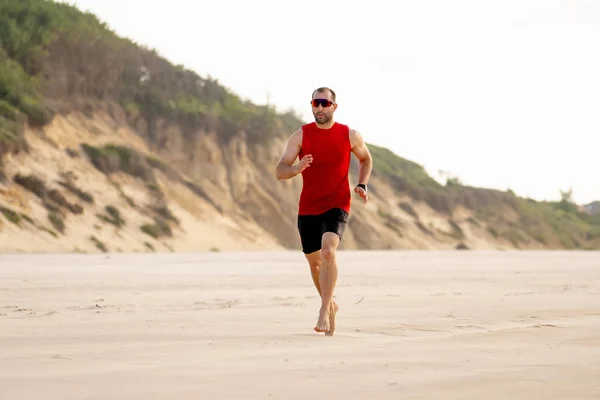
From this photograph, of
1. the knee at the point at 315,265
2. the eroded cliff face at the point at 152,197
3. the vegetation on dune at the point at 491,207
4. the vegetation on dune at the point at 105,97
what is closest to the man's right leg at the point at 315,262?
the knee at the point at 315,265

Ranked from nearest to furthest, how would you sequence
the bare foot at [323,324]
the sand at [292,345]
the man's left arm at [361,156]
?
the sand at [292,345] < the bare foot at [323,324] < the man's left arm at [361,156]

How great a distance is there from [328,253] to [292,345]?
4.13 ft

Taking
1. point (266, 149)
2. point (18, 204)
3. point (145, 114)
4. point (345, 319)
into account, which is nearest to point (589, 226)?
point (266, 149)

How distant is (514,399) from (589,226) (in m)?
76.5

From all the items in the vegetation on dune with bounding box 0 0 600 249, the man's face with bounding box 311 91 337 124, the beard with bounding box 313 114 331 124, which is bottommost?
the beard with bounding box 313 114 331 124

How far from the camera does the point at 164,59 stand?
160 ft

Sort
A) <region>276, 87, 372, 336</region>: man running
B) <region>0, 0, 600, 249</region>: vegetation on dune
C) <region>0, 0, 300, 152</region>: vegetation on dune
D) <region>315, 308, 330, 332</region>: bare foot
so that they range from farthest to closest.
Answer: <region>0, 0, 300, 152</region>: vegetation on dune < <region>0, 0, 600, 249</region>: vegetation on dune < <region>276, 87, 372, 336</region>: man running < <region>315, 308, 330, 332</region>: bare foot

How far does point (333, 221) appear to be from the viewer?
7.64 m

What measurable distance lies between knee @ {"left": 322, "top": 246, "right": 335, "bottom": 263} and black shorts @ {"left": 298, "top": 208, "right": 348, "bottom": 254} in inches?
5.6

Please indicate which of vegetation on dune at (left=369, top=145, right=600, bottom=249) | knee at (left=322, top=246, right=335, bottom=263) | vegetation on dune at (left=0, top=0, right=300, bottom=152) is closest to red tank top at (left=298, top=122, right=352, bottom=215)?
knee at (left=322, top=246, right=335, bottom=263)

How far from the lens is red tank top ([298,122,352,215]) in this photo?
7699 millimetres

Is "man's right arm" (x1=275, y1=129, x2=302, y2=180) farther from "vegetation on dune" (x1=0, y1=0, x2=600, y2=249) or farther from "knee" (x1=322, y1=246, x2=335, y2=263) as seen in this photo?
"vegetation on dune" (x1=0, y1=0, x2=600, y2=249)

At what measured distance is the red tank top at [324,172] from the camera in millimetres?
7699

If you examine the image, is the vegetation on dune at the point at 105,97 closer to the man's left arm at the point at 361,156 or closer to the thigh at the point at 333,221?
the man's left arm at the point at 361,156
